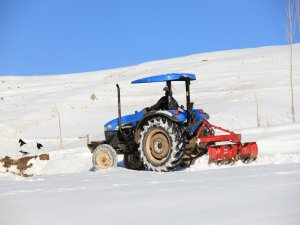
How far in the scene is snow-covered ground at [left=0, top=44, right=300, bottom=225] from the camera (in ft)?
11.9

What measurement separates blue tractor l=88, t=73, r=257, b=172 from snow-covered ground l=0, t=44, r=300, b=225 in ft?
1.28

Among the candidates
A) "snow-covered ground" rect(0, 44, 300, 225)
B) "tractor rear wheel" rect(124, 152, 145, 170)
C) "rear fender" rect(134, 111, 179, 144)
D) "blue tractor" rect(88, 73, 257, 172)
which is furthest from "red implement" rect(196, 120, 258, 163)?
"tractor rear wheel" rect(124, 152, 145, 170)

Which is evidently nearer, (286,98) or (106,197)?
(106,197)

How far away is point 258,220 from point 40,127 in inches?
917

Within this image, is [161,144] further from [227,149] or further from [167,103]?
[227,149]

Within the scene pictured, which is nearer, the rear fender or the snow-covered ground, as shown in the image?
the snow-covered ground

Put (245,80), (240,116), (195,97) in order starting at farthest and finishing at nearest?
(245,80)
(195,97)
(240,116)

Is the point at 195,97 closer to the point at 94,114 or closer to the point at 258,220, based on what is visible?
the point at 94,114

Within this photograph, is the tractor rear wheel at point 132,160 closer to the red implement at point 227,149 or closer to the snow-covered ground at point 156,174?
the snow-covered ground at point 156,174

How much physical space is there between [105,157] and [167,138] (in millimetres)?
1646

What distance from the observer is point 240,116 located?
20922mm

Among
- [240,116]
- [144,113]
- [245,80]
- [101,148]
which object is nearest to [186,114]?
[144,113]

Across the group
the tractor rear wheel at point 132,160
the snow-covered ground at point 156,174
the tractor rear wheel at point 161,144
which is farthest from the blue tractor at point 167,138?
the snow-covered ground at point 156,174

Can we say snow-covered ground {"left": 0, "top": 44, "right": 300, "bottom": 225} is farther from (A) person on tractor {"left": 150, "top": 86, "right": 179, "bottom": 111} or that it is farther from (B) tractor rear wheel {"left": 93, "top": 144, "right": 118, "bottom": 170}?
(A) person on tractor {"left": 150, "top": 86, "right": 179, "bottom": 111}
